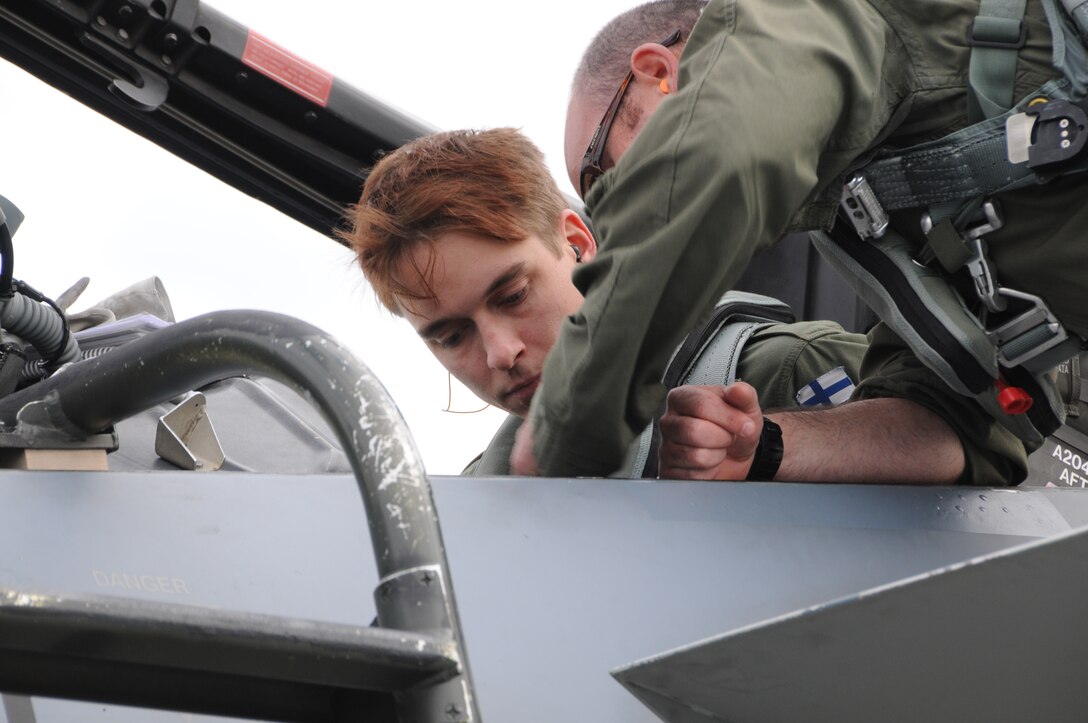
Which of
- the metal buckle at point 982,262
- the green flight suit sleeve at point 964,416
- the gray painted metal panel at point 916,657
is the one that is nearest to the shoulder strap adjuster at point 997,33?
the metal buckle at point 982,262

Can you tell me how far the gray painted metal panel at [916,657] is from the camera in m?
0.47

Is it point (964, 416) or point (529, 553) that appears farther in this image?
point (964, 416)

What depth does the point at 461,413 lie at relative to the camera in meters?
2.01

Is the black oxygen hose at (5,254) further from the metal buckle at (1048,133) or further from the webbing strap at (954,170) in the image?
the metal buckle at (1048,133)

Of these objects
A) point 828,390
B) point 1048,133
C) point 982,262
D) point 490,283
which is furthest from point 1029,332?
point 490,283

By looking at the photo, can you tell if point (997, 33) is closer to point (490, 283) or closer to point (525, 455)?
point (525, 455)

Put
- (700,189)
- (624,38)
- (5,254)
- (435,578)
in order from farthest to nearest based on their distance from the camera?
(624,38)
(5,254)
(700,189)
(435,578)

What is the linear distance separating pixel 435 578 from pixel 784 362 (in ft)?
3.65

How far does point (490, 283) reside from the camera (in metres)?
1.51

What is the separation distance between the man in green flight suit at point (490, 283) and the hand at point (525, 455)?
304 millimetres

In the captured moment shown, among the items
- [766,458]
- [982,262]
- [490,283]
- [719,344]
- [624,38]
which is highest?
[624,38]

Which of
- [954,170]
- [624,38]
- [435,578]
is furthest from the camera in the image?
[624,38]

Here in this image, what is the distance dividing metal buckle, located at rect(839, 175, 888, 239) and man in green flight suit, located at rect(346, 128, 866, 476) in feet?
1.20

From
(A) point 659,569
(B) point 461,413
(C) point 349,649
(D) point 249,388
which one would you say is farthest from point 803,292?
(C) point 349,649
